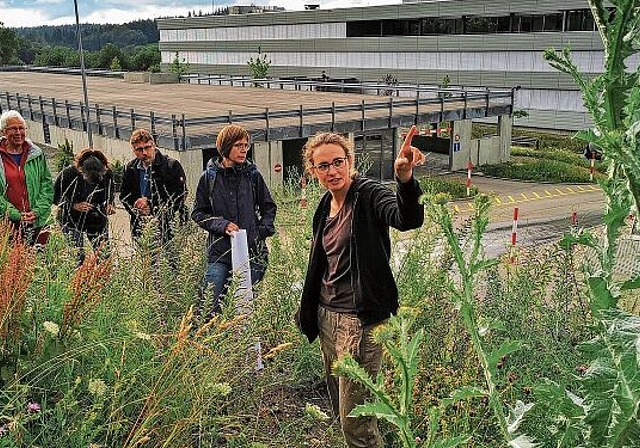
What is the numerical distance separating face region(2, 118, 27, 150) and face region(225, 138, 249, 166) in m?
1.98

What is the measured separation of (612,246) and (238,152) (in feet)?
14.4

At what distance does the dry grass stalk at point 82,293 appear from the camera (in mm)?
2793

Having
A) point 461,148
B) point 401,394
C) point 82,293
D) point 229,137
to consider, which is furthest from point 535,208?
point 401,394

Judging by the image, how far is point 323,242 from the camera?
3.82 metres

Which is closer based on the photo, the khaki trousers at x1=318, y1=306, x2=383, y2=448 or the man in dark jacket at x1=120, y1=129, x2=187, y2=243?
the khaki trousers at x1=318, y1=306, x2=383, y2=448

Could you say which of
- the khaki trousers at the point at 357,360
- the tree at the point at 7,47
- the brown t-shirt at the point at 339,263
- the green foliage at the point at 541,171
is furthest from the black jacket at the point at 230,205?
the tree at the point at 7,47

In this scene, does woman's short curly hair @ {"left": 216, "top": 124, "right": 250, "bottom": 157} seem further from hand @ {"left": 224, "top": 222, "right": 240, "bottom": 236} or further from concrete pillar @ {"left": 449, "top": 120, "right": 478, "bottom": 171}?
concrete pillar @ {"left": 449, "top": 120, "right": 478, "bottom": 171}

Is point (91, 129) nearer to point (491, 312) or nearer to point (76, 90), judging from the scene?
point (76, 90)

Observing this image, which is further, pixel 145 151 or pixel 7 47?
pixel 7 47

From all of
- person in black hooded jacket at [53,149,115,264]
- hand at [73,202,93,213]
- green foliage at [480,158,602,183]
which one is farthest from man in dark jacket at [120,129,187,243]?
green foliage at [480,158,602,183]

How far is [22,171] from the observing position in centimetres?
615

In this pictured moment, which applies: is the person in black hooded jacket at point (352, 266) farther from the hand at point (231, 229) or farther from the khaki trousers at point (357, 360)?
the hand at point (231, 229)

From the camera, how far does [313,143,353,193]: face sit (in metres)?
3.59

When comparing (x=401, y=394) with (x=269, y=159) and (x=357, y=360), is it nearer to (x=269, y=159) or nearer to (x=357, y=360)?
(x=357, y=360)
